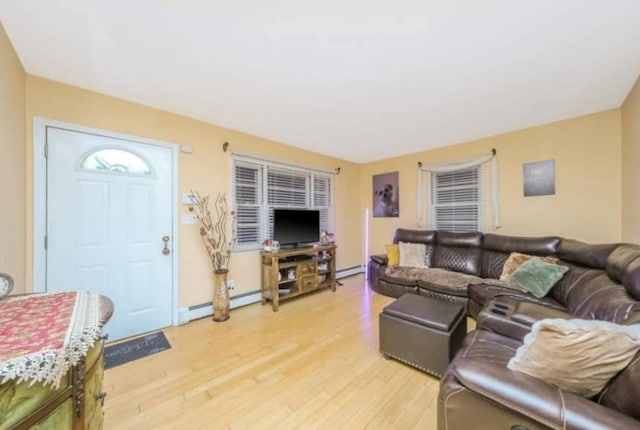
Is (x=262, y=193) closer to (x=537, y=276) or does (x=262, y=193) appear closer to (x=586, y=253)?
(x=537, y=276)

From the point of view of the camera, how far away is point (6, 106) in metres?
1.69

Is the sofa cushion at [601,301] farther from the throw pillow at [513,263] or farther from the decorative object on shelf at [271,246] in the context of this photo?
the decorative object on shelf at [271,246]

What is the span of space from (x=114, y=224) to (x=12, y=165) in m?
0.85

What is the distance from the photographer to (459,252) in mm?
3742

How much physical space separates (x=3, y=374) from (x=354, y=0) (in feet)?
6.74

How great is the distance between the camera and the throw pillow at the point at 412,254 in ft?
12.9

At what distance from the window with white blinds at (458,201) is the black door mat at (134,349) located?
13.8 feet

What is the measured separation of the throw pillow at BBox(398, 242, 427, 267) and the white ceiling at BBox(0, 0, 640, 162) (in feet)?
6.62

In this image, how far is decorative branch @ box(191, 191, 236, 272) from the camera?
304 centimetres

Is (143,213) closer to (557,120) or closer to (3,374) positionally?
(3,374)

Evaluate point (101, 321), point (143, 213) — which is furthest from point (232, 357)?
point (143, 213)

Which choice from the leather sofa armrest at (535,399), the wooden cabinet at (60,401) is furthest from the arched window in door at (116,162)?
the leather sofa armrest at (535,399)

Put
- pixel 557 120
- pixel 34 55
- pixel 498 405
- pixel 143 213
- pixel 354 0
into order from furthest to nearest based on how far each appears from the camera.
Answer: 1. pixel 557 120
2. pixel 143 213
3. pixel 34 55
4. pixel 354 0
5. pixel 498 405

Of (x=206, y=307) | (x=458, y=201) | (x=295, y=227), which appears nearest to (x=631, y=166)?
(x=458, y=201)
